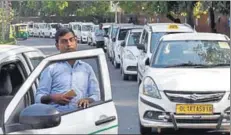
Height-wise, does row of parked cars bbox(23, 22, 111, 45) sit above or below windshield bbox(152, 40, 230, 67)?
below

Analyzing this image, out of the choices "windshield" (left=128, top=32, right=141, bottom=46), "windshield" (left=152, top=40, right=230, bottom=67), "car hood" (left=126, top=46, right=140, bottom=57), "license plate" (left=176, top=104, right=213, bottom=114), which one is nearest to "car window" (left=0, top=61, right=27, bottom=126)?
"license plate" (left=176, top=104, right=213, bottom=114)

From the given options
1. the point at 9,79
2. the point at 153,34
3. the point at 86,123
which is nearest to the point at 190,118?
the point at 9,79

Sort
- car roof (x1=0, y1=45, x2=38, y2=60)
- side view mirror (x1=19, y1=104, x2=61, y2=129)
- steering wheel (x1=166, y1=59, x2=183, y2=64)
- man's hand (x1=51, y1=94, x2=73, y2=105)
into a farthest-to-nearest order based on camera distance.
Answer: steering wheel (x1=166, y1=59, x2=183, y2=64) → car roof (x1=0, y1=45, x2=38, y2=60) → man's hand (x1=51, y1=94, x2=73, y2=105) → side view mirror (x1=19, y1=104, x2=61, y2=129)

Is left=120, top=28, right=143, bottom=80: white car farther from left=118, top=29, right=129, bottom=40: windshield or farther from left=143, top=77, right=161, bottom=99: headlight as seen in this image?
left=143, top=77, right=161, bottom=99: headlight

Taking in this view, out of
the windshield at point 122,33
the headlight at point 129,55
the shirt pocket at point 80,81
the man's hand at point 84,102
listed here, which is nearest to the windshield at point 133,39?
the headlight at point 129,55

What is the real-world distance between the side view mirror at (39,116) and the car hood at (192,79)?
4.58 meters

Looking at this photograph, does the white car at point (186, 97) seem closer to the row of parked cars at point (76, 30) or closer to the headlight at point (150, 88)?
the headlight at point (150, 88)

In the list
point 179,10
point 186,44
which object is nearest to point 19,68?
point 186,44

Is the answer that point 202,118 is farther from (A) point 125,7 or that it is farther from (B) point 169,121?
(A) point 125,7

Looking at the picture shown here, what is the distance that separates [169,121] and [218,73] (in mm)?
1133

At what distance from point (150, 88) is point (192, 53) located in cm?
139

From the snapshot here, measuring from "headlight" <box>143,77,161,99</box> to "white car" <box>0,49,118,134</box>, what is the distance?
13.4ft

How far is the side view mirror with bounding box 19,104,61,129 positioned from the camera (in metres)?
4.08

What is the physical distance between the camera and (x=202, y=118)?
8430 mm
